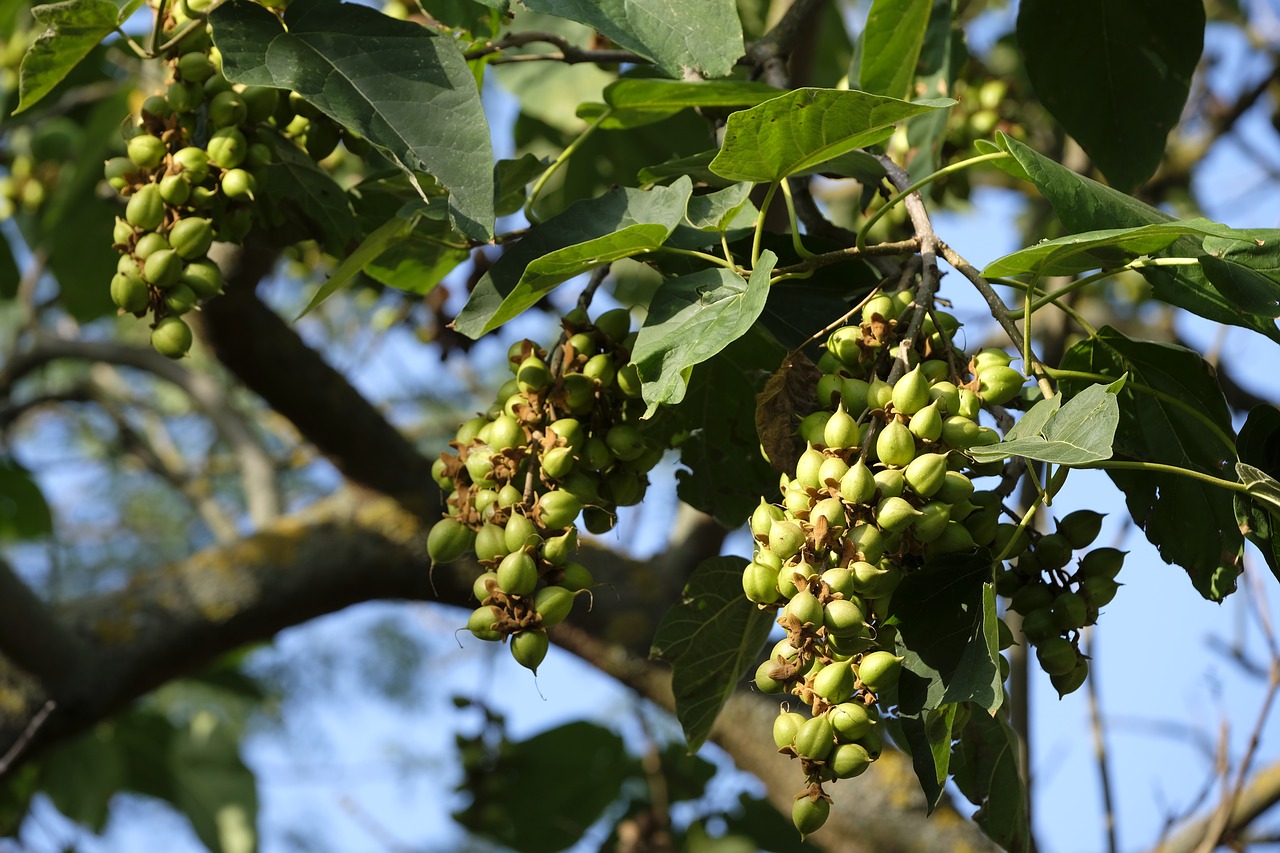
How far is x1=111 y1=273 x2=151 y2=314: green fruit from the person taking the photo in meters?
0.93

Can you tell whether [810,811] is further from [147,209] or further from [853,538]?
[147,209]

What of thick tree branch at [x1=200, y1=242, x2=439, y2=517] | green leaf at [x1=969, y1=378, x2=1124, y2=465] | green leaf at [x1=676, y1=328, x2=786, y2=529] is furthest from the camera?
thick tree branch at [x1=200, y1=242, x2=439, y2=517]

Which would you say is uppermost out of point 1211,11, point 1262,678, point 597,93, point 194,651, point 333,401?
point 1211,11

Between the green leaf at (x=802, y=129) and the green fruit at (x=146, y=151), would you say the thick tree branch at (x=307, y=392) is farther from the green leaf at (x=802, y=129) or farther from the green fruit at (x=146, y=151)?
the green leaf at (x=802, y=129)

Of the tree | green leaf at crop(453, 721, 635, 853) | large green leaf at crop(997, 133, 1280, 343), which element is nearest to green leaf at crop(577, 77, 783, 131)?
the tree

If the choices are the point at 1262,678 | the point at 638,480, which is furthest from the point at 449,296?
the point at 1262,678

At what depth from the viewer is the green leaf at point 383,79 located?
853mm

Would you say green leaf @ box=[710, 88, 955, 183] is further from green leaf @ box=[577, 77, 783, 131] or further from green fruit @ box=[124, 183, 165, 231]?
green fruit @ box=[124, 183, 165, 231]

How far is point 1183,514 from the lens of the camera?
3.03 ft

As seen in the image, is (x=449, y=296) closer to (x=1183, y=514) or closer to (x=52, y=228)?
(x=52, y=228)

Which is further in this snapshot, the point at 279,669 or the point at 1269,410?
the point at 279,669

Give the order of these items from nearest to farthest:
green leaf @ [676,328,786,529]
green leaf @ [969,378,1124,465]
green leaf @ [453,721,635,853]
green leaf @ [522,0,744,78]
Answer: green leaf @ [969,378,1124,465], green leaf @ [522,0,744,78], green leaf @ [676,328,786,529], green leaf @ [453,721,635,853]

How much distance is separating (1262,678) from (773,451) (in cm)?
144

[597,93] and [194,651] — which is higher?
[597,93]
